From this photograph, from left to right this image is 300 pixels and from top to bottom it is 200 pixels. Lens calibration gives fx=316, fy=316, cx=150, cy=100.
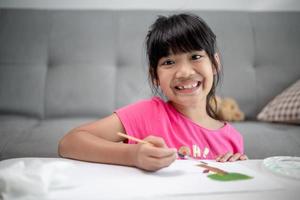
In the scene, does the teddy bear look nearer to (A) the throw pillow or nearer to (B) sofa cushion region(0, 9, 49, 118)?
(A) the throw pillow

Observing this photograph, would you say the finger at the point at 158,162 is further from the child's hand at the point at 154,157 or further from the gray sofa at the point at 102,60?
the gray sofa at the point at 102,60

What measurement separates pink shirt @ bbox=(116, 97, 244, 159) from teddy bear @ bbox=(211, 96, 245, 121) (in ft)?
1.66

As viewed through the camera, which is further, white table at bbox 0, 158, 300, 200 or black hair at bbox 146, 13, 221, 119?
black hair at bbox 146, 13, 221, 119

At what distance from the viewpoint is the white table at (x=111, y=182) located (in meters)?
0.41

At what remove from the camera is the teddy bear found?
4.60ft

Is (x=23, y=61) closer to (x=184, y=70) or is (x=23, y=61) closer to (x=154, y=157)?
(x=184, y=70)

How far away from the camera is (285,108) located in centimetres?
136

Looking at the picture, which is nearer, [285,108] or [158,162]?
[158,162]

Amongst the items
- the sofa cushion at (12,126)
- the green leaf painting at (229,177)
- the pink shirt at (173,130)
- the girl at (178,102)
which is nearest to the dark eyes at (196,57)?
the girl at (178,102)

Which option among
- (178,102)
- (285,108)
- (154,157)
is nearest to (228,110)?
(285,108)

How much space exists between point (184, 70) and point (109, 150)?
0.31m

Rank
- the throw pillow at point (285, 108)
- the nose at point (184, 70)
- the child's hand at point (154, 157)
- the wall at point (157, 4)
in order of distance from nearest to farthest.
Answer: the child's hand at point (154, 157) → the nose at point (184, 70) → the throw pillow at point (285, 108) → the wall at point (157, 4)

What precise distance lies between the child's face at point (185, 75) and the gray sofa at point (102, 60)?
67cm

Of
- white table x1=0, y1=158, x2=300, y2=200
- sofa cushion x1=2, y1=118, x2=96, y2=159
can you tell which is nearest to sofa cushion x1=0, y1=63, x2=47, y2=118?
sofa cushion x1=2, y1=118, x2=96, y2=159
